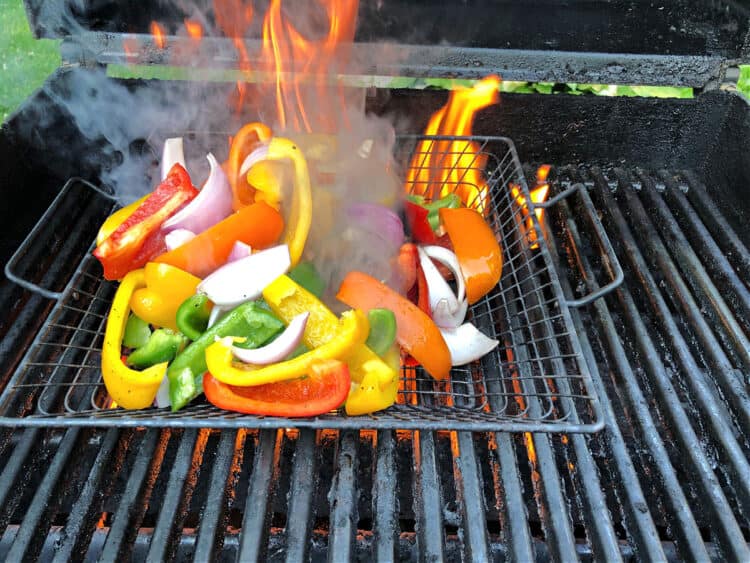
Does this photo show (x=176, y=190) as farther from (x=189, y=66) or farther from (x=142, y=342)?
(x=189, y=66)

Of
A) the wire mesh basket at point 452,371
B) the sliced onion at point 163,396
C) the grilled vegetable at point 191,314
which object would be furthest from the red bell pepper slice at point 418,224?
the sliced onion at point 163,396

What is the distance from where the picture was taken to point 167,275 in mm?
1916

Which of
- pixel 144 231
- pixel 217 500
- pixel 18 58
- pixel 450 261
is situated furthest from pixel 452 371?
pixel 18 58

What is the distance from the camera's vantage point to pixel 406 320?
6.34ft

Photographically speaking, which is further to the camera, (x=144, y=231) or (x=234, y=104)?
(x=234, y=104)

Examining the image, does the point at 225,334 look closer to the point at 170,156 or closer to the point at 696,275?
the point at 170,156

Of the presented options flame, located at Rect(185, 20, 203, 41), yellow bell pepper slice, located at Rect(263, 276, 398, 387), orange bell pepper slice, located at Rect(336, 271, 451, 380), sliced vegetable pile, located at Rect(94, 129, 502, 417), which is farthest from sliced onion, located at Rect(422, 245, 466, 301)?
flame, located at Rect(185, 20, 203, 41)

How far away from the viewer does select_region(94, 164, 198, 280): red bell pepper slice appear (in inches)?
79.4

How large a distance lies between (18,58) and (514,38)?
13.9 feet

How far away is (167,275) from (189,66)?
1.31 meters

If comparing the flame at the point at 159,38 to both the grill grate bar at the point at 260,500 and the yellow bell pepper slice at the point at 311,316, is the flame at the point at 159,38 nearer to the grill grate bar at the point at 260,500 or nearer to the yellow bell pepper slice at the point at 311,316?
the yellow bell pepper slice at the point at 311,316

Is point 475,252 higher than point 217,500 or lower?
higher

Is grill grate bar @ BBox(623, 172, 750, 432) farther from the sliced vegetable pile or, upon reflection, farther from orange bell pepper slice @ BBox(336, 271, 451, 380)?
orange bell pepper slice @ BBox(336, 271, 451, 380)

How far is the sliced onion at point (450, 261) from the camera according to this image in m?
2.13
